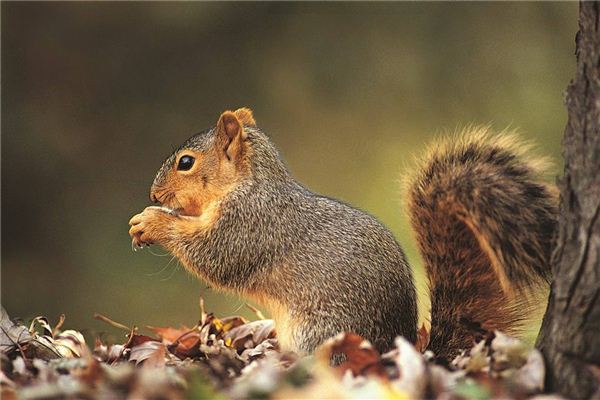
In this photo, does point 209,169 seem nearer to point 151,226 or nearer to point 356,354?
point 151,226

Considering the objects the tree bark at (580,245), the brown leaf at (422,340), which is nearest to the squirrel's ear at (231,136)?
the brown leaf at (422,340)

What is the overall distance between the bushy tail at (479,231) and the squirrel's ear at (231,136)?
A: 1.60 feet

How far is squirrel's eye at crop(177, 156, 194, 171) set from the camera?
2217 mm

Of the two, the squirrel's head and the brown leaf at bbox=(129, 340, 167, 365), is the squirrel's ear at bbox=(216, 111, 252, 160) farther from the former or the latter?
the brown leaf at bbox=(129, 340, 167, 365)

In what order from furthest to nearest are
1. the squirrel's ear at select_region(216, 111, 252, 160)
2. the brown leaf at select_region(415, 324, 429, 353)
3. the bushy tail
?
Result: the squirrel's ear at select_region(216, 111, 252, 160)
the brown leaf at select_region(415, 324, 429, 353)
the bushy tail

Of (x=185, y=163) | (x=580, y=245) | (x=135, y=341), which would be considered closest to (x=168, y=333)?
(x=135, y=341)

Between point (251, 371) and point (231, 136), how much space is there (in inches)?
30.9

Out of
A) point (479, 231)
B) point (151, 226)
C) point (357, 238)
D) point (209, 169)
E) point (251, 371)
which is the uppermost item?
point (209, 169)

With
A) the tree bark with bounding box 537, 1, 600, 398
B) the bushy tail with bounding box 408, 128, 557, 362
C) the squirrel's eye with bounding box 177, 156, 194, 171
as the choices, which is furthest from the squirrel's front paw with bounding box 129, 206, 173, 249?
the tree bark with bounding box 537, 1, 600, 398

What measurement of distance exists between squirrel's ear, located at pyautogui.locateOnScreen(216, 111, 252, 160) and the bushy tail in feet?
1.60

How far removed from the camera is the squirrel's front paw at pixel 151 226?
7.34 ft

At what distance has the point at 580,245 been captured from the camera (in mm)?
1501

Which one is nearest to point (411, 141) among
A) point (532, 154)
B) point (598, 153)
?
point (532, 154)

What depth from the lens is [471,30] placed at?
443cm
